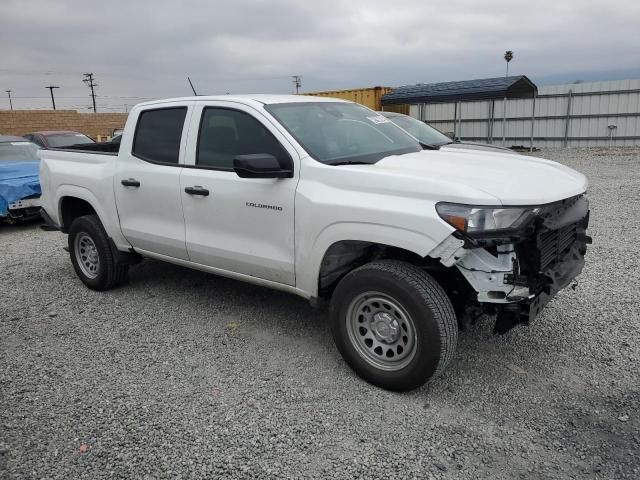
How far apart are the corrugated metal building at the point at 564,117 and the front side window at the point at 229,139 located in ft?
57.5

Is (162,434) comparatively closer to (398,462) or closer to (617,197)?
(398,462)

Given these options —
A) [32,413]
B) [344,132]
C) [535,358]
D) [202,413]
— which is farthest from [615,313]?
[32,413]

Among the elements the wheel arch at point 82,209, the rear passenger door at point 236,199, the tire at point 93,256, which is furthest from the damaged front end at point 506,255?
the tire at point 93,256

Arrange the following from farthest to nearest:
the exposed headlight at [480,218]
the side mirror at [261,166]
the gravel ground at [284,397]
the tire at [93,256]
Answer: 1. the tire at [93,256]
2. the side mirror at [261,166]
3. the exposed headlight at [480,218]
4. the gravel ground at [284,397]

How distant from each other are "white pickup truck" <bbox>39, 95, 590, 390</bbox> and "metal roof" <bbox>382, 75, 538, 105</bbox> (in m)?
15.8

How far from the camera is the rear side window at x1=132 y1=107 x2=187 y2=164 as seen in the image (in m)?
4.64

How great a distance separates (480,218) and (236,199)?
188 cm

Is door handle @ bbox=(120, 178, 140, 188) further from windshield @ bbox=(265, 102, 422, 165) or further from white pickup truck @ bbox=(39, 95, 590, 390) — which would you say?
windshield @ bbox=(265, 102, 422, 165)

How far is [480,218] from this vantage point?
301 cm

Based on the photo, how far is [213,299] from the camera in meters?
5.32

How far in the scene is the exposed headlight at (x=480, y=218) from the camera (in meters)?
2.99

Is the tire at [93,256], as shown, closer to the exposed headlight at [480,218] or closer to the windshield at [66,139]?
the exposed headlight at [480,218]

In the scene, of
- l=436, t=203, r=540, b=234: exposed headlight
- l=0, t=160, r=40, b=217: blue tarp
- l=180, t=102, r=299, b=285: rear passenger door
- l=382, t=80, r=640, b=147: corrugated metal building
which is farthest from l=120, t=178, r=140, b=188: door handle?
l=382, t=80, r=640, b=147: corrugated metal building

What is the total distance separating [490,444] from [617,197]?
895 cm
